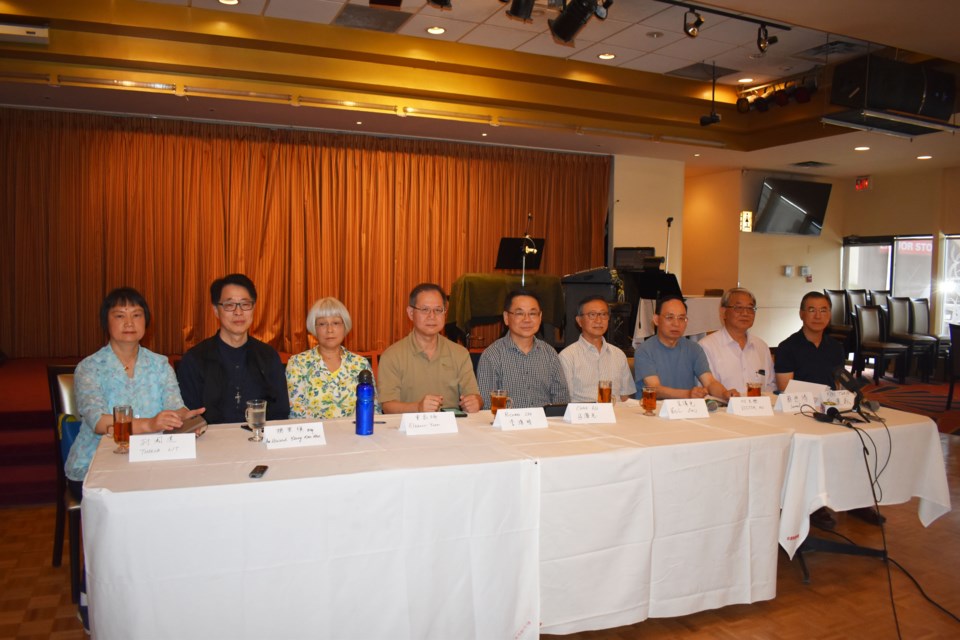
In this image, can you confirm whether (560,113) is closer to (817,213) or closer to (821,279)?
(817,213)

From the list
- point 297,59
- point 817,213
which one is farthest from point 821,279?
point 297,59

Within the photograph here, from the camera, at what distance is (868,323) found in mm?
8750

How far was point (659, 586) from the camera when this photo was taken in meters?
2.42

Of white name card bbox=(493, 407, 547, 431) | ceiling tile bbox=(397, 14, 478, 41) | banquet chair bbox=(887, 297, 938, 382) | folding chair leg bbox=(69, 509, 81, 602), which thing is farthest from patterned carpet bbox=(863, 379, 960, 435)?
folding chair leg bbox=(69, 509, 81, 602)

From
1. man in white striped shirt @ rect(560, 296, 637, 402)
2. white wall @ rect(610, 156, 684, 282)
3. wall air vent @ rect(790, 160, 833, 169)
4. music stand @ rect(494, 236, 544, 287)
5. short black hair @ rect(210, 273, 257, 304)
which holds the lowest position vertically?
man in white striped shirt @ rect(560, 296, 637, 402)

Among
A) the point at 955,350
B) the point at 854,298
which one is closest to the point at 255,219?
the point at 955,350

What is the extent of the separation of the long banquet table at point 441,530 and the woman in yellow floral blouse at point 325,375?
47 centimetres

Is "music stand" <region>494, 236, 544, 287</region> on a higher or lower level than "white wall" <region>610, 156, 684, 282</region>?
lower

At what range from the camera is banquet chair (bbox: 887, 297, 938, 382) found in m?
8.80

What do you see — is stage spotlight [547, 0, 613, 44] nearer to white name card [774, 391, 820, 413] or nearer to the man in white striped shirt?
the man in white striped shirt

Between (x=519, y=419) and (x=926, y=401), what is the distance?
6944mm

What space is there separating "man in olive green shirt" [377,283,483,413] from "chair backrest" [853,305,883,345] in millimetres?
7211

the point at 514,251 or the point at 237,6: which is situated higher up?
the point at 237,6

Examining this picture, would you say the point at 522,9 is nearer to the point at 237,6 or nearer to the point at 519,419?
the point at 237,6
